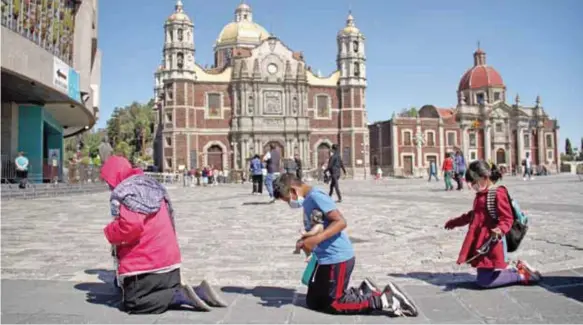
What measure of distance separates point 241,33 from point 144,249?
52629 mm

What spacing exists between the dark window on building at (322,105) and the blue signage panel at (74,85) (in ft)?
88.3

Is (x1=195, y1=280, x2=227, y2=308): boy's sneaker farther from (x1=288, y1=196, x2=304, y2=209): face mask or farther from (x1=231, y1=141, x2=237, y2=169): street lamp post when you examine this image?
(x1=231, y1=141, x2=237, y2=169): street lamp post

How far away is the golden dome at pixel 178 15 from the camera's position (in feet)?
143

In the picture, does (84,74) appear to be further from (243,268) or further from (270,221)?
(243,268)

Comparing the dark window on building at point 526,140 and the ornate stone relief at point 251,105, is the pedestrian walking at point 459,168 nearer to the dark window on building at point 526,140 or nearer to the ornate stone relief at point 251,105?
the ornate stone relief at point 251,105

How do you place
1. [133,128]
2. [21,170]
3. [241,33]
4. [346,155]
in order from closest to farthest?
[21,170]
[346,155]
[241,33]
[133,128]

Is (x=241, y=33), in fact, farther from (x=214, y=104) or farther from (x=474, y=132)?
(x=474, y=132)

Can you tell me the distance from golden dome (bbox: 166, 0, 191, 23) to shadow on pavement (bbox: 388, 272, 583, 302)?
42.2m

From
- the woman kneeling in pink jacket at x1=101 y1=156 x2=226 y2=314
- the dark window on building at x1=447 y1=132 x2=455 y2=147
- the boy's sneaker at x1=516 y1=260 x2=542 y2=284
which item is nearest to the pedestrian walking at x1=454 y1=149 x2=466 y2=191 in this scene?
the boy's sneaker at x1=516 y1=260 x2=542 y2=284

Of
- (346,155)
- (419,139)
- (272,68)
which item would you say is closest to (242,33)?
(272,68)

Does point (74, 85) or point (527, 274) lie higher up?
point (74, 85)

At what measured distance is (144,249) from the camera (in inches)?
153

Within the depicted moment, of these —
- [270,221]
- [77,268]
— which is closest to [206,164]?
[270,221]

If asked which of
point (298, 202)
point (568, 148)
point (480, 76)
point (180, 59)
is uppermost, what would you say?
point (480, 76)
